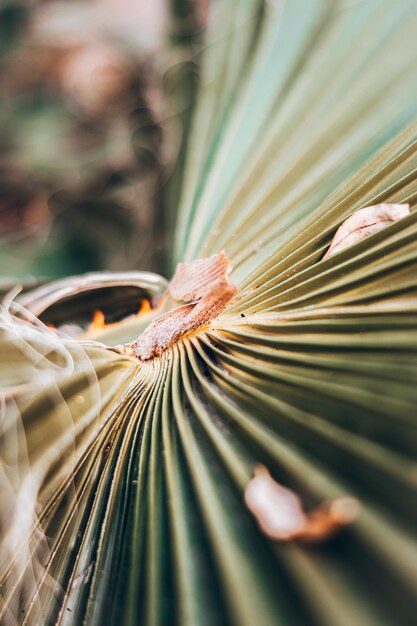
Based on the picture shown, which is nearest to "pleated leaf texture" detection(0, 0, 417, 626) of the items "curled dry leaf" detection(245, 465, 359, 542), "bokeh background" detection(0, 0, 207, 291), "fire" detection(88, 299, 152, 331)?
"curled dry leaf" detection(245, 465, 359, 542)

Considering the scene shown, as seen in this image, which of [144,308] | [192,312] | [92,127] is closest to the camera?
[192,312]

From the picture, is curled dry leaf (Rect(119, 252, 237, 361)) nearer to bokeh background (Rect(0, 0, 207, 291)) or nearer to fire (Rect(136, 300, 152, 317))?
fire (Rect(136, 300, 152, 317))

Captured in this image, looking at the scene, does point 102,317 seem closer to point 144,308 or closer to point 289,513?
point 144,308

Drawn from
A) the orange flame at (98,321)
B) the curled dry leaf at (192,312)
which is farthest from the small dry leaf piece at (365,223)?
the orange flame at (98,321)

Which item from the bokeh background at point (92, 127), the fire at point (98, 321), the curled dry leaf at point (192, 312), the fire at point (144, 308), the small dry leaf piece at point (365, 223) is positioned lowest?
the small dry leaf piece at point (365, 223)

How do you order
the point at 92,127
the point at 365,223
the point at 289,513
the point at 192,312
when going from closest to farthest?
1. the point at 289,513
2. the point at 365,223
3. the point at 192,312
4. the point at 92,127

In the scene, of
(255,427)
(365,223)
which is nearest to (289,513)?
(255,427)

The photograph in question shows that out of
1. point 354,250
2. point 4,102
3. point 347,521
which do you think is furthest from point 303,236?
point 4,102

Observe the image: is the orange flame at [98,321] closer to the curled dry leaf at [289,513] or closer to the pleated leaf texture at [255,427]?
the pleated leaf texture at [255,427]
